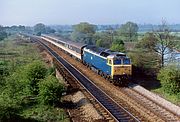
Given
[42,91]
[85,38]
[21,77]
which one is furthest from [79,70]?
[85,38]

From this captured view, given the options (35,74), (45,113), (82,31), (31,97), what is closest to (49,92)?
(45,113)

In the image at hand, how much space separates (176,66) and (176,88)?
2231 millimetres

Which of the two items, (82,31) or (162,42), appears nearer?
(162,42)

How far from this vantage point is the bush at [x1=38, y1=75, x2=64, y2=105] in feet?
80.2

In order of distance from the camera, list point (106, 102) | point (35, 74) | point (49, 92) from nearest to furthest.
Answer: point (49, 92)
point (106, 102)
point (35, 74)

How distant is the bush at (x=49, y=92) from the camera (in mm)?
24438

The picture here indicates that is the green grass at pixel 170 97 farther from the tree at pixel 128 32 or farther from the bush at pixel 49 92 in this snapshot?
the tree at pixel 128 32

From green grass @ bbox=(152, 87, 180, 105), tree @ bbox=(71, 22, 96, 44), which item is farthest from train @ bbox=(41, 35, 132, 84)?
tree @ bbox=(71, 22, 96, 44)

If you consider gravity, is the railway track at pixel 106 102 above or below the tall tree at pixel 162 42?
below

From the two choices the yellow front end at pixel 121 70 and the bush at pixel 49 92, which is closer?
the bush at pixel 49 92

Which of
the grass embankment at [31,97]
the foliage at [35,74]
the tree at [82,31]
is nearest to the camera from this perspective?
the grass embankment at [31,97]

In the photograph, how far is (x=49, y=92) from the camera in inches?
962

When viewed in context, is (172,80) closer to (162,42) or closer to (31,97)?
(162,42)

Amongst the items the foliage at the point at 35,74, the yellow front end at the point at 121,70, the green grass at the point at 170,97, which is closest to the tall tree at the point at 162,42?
the yellow front end at the point at 121,70
